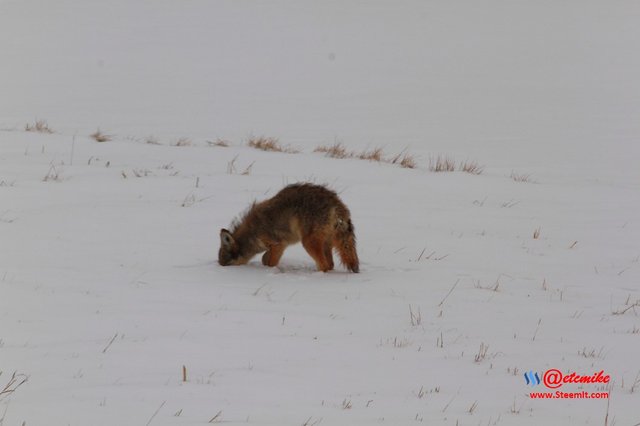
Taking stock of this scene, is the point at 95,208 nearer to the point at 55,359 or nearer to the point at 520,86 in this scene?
the point at 55,359

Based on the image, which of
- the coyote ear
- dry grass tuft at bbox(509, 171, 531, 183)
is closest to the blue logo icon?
the coyote ear

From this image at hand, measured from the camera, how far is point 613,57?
33344mm

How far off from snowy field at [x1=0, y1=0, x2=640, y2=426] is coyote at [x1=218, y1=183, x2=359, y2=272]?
0.23 metres

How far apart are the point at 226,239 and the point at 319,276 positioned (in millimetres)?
979

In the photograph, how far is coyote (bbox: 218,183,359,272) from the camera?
833cm

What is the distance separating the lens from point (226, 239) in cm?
855

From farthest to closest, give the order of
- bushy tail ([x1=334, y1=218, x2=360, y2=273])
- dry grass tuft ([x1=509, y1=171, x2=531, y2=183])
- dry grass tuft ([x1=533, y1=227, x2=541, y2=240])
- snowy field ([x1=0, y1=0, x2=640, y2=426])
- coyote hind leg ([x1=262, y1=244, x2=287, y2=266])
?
dry grass tuft ([x1=509, y1=171, x2=531, y2=183])
dry grass tuft ([x1=533, y1=227, x2=541, y2=240])
coyote hind leg ([x1=262, y1=244, x2=287, y2=266])
bushy tail ([x1=334, y1=218, x2=360, y2=273])
snowy field ([x1=0, y1=0, x2=640, y2=426])

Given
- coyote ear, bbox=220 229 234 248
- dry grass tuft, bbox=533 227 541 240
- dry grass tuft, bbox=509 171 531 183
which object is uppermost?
coyote ear, bbox=220 229 234 248

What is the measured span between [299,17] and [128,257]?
35.1m

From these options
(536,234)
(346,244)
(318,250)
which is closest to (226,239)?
(318,250)

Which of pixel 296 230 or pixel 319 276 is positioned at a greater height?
pixel 296 230

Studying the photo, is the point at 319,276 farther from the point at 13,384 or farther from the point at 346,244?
the point at 13,384

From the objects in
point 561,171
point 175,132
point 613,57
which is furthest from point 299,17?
point 561,171

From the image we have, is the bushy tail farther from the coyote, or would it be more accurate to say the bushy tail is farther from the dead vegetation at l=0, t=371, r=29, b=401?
the dead vegetation at l=0, t=371, r=29, b=401
